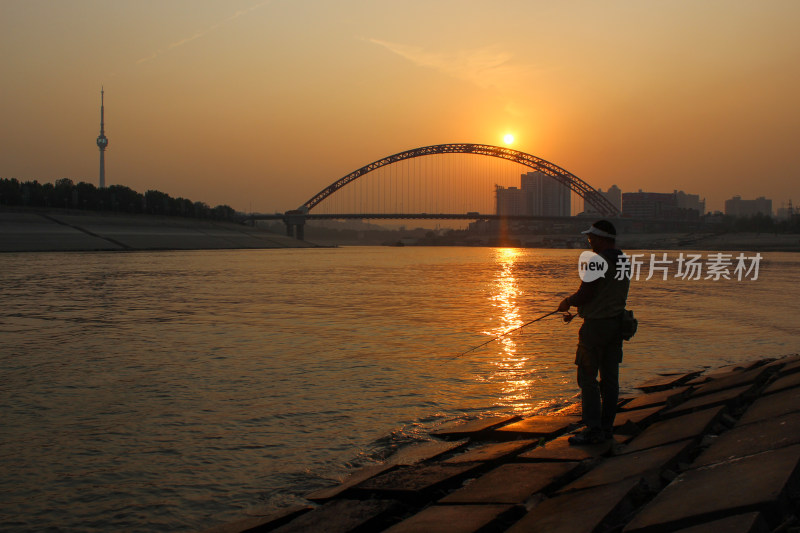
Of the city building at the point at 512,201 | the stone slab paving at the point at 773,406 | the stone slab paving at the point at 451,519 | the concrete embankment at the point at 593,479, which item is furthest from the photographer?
the city building at the point at 512,201

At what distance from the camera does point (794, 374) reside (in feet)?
18.3

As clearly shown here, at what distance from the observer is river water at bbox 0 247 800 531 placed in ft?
13.6

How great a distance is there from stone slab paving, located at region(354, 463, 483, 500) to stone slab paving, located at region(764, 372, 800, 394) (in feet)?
9.23

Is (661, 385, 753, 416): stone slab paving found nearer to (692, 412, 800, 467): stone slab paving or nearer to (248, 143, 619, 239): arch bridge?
(692, 412, 800, 467): stone slab paving

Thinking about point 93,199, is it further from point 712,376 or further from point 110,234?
point 712,376

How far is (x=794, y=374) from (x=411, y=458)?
3.44 m

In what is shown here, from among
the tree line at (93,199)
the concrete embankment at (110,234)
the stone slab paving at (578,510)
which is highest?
the tree line at (93,199)

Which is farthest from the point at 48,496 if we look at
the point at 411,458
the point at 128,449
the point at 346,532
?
the point at 411,458

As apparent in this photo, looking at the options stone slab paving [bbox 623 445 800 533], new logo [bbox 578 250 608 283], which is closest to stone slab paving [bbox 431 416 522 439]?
new logo [bbox 578 250 608 283]

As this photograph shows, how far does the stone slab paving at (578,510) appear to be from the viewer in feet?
9.68

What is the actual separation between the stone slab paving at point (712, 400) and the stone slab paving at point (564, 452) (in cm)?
101

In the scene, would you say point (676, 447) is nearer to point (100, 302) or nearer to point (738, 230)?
point (100, 302)

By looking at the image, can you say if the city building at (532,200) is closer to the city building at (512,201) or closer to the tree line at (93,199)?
the city building at (512,201)

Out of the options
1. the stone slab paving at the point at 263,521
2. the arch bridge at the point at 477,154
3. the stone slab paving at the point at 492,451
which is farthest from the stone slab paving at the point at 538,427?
the arch bridge at the point at 477,154
